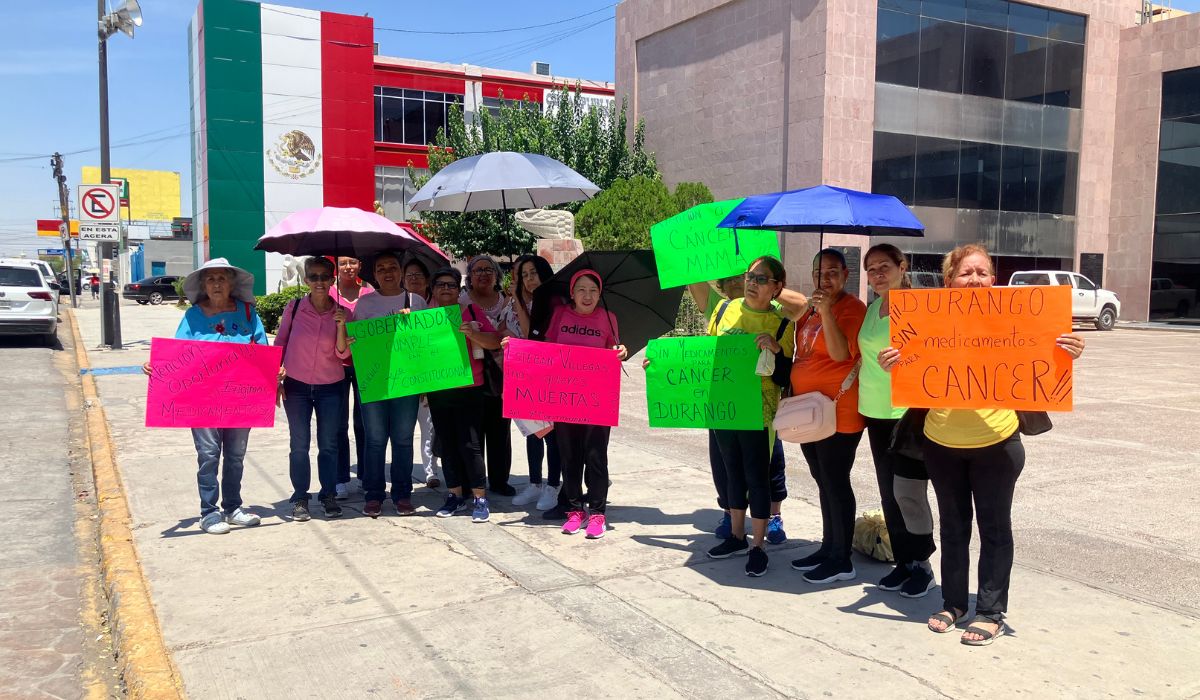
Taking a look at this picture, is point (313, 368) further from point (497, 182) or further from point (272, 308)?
point (272, 308)

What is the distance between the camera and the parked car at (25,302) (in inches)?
752

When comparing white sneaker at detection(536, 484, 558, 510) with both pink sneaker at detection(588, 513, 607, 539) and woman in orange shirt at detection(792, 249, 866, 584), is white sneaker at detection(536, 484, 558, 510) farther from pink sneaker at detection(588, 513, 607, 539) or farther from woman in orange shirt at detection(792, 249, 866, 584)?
woman in orange shirt at detection(792, 249, 866, 584)

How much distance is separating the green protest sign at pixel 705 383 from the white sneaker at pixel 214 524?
9.79ft

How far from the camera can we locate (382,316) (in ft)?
20.5

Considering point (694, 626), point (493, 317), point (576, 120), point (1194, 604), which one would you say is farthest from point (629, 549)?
point (576, 120)

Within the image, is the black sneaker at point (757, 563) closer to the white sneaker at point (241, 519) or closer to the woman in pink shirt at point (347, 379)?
the woman in pink shirt at point (347, 379)

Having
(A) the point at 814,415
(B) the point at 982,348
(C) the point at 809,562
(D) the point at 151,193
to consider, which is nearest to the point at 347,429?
(C) the point at 809,562

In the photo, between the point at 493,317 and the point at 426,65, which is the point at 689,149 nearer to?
the point at 426,65

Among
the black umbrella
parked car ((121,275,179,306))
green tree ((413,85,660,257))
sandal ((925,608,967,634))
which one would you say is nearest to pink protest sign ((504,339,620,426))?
the black umbrella

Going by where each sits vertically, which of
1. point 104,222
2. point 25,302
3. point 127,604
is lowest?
point 127,604

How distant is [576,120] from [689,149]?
440 cm

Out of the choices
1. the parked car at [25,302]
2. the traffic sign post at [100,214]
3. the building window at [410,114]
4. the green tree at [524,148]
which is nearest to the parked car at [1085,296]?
the green tree at [524,148]

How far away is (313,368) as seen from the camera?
6.19 metres

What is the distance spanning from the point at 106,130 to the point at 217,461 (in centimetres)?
1741
